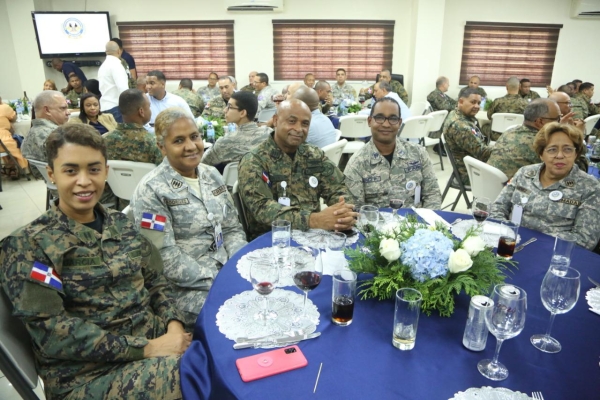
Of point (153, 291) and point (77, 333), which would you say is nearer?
point (77, 333)

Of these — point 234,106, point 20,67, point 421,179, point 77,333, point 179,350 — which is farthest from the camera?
point 20,67

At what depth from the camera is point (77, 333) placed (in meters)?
1.38

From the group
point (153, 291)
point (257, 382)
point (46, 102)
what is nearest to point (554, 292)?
point (257, 382)

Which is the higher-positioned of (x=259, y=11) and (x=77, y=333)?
(x=259, y=11)

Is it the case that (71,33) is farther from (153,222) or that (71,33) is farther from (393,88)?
(153,222)

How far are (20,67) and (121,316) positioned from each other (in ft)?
29.3

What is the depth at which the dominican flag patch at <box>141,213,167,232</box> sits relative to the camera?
6.32 ft

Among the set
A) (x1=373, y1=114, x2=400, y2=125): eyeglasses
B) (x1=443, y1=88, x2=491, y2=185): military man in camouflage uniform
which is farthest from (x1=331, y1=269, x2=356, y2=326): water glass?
(x1=443, y1=88, x2=491, y2=185): military man in camouflage uniform

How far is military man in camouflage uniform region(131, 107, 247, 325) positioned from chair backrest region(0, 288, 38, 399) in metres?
0.64

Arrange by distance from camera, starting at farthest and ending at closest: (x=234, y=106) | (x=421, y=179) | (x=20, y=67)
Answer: (x=20, y=67), (x=234, y=106), (x=421, y=179)

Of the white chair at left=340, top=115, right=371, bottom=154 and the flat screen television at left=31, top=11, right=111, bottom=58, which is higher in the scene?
the flat screen television at left=31, top=11, right=111, bottom=58

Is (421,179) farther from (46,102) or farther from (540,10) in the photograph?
(540,10)

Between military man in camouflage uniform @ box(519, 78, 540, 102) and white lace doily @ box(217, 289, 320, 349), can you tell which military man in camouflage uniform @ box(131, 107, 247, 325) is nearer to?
white lace doily @ box(217, 289, 320, 349)

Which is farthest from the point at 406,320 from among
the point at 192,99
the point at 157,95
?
the point at 192,99
